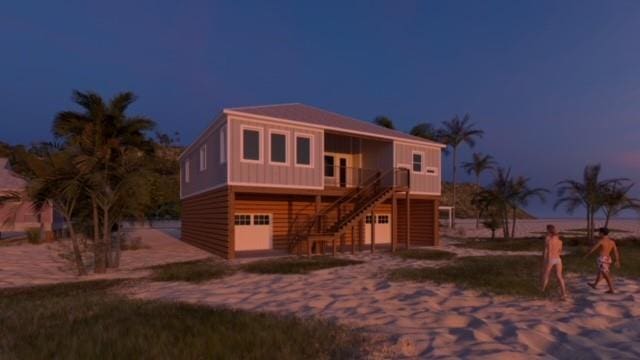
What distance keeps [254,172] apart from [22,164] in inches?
305

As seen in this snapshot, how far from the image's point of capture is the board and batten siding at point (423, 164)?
2370 cm

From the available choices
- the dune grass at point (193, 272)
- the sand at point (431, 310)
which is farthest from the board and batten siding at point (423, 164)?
the dune grass at point (193, 272)

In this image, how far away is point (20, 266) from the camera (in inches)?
648

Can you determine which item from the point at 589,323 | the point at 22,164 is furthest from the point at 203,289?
the point at 589,323

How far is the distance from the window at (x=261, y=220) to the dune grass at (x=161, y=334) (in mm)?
13589

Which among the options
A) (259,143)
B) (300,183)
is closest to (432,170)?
(300,183)

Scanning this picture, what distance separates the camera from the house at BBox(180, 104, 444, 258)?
18641 mm

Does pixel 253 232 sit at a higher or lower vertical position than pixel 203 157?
lower

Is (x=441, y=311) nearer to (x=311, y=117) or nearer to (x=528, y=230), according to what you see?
(x=311, y=117)

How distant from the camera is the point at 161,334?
5.65m

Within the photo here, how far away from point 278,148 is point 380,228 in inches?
372

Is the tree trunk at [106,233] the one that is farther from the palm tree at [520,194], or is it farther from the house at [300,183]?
the palm tree at [520,194]

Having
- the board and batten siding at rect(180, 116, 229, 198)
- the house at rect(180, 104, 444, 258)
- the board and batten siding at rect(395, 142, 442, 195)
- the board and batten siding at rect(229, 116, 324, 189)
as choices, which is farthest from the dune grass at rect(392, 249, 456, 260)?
the board and batten siding at rect(180, 116, 229, 198)

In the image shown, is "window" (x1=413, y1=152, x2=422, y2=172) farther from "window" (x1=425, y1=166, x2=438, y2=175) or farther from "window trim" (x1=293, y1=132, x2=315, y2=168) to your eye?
"window trim" (x1=293, y1=132, x2=315, y2=168)
